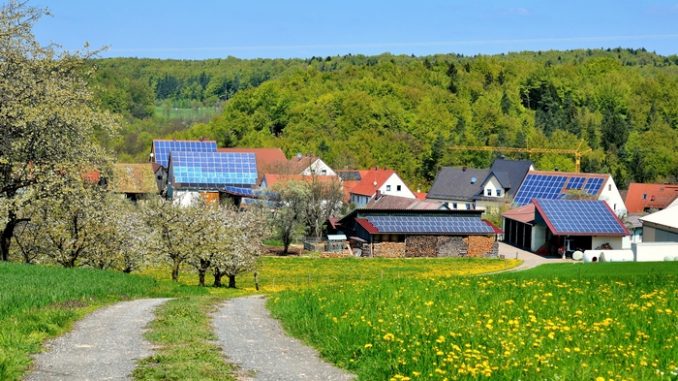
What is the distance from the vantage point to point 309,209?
258ft

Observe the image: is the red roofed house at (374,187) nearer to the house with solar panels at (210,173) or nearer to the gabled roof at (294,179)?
the gabled roof at (294,179)

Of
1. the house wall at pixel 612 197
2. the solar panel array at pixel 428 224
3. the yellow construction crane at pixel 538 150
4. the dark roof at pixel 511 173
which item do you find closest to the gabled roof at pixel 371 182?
the dark roof at pixel 511 173

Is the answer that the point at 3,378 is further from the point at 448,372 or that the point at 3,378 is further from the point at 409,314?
the point at 409,314

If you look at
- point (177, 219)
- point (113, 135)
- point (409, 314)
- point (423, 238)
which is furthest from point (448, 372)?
point (423, 238)

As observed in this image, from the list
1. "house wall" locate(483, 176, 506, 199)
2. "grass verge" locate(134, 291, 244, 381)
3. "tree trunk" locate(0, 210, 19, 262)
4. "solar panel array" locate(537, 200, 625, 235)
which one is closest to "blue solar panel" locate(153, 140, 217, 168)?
"house wall" locate(483, 176, 506, 199)

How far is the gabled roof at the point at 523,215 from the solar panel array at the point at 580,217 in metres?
2.27

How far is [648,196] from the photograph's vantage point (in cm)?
9888

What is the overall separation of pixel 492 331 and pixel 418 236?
56.0 m

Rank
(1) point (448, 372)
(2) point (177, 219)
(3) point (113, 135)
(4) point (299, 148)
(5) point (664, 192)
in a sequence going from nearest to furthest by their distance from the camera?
(1) point (448, 372), (3) point (113, 135), (2) point (177, 219), (5) point (664, 192), (4) point (299, 148)

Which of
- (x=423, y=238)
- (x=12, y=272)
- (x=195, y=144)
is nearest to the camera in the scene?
(x=12, y=272)

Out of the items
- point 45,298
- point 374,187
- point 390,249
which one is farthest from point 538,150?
point 45,298

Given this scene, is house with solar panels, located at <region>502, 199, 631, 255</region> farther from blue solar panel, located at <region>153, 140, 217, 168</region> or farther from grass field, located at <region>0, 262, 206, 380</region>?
blue solar panel, located at <region>153, 140, 217, 168</region>

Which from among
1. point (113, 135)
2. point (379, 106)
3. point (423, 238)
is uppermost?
point (379, 106)

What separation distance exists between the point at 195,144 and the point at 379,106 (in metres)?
60.6
